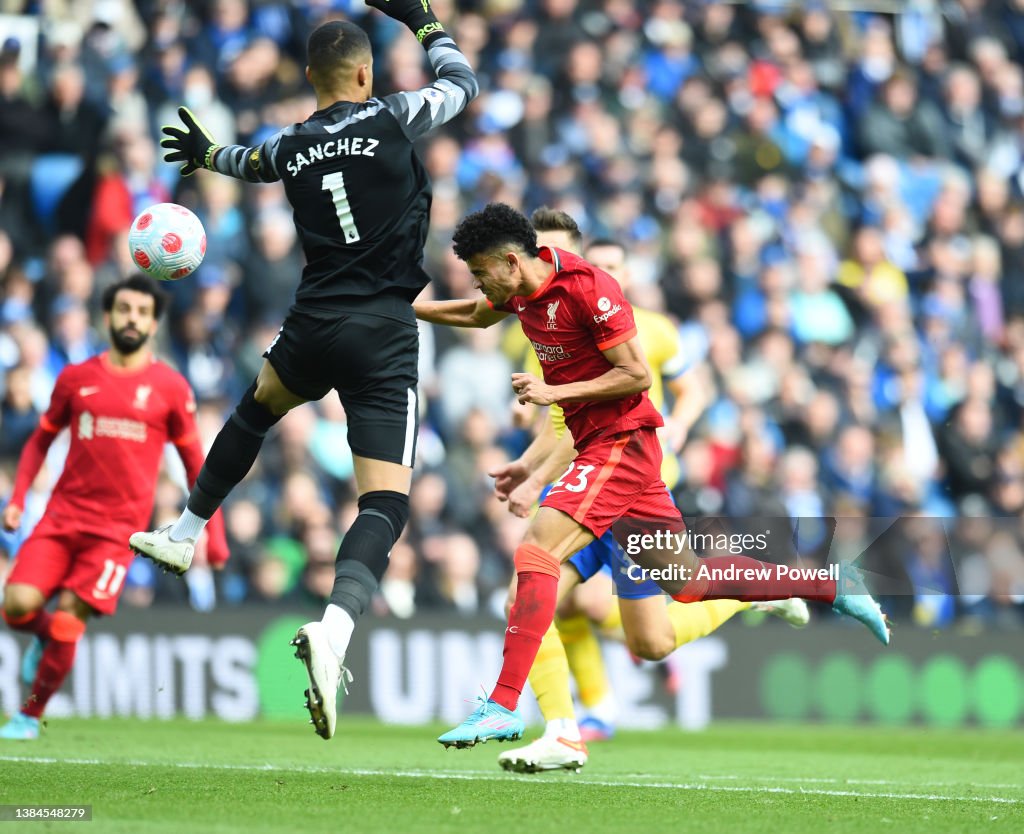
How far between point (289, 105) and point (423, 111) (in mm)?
Answer: 8154

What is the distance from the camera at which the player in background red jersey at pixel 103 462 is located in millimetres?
9320

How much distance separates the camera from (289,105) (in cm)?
1465

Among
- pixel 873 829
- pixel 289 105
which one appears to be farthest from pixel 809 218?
pixel 873 829

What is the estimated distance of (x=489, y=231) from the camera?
21.7 feet

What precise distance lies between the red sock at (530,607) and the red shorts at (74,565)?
345cm

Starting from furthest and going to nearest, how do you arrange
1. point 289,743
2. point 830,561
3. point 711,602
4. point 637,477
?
point 289,743 → point 711,602 → point 830,561 → point 637,477

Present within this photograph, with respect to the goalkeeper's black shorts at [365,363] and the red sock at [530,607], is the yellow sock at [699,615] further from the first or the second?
the goalkeeper's black shorts at [365,363]

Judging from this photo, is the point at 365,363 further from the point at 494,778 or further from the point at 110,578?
the point at 110,578

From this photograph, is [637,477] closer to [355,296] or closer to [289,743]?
[355,296]

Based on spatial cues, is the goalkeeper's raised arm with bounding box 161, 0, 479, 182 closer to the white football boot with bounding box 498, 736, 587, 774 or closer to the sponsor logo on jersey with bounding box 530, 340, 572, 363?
the sponsor logo on jersey with bounding box 530, 340, 572, 363

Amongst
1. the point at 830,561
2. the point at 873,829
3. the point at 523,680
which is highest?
the point at 830,561

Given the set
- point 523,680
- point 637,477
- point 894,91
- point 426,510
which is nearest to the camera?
point 523,680

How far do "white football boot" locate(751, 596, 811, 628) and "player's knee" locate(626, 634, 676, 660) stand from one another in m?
0.48

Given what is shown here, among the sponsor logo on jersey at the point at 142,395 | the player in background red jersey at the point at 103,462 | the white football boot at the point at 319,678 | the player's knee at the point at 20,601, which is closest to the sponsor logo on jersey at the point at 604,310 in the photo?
the white football boot at the point at 319,678
